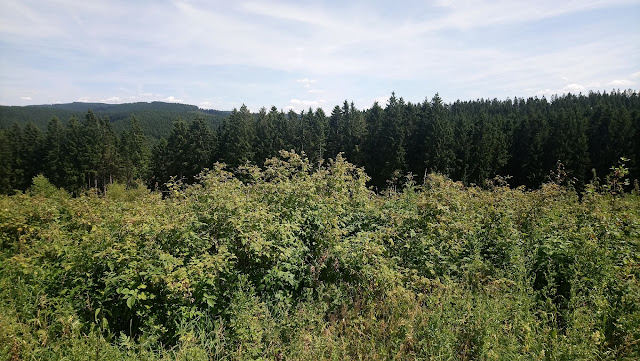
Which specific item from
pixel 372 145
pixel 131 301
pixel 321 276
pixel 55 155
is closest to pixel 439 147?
pixel 372 145

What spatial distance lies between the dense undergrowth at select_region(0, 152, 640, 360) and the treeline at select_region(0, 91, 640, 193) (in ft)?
109

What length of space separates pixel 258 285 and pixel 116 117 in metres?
236

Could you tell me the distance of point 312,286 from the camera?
4.84 metres

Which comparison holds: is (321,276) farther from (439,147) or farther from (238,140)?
(238,140)

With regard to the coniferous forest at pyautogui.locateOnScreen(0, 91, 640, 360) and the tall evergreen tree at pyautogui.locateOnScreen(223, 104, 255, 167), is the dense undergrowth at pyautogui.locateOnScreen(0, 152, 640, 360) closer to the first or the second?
the coniferous forest at pyautogui.locateOnScreen(0, 91, 640, 360)

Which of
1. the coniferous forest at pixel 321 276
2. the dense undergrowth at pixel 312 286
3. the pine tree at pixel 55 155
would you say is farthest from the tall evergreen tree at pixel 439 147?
the pine tree at pixel 55 155

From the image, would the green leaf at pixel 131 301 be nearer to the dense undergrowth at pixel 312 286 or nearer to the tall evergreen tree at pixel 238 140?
the dense undergrowth at pixel 312 286

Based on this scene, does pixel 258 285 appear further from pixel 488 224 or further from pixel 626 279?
pixel 626 279

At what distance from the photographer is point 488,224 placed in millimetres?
5887

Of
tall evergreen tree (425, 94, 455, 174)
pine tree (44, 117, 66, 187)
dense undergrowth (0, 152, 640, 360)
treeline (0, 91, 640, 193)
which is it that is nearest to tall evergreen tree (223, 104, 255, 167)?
treeline (0, 91, 640, 193)

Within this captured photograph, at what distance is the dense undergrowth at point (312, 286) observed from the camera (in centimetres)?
367

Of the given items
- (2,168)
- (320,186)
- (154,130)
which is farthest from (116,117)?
(320,186)

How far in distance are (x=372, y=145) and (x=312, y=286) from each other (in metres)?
40.9

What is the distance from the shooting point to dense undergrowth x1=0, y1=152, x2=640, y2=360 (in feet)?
12.0
